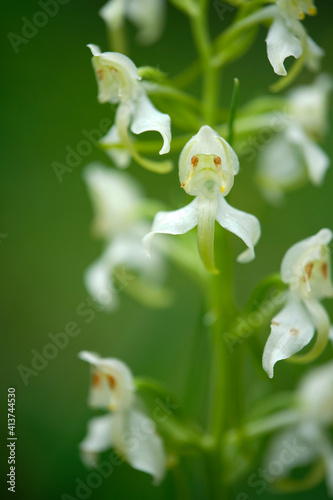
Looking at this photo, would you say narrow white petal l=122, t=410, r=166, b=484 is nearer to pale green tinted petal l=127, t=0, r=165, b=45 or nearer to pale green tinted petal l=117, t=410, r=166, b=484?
pale green tinted petal l=117, t=410, r=166, b=484

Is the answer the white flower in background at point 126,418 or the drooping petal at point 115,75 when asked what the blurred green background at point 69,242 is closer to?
the white flower in background at point 126,418

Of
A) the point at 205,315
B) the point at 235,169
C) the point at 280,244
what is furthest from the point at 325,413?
the point at 280,244

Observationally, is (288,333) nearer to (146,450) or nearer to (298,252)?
(298,252)

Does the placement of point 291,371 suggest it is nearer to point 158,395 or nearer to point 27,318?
point 158,395

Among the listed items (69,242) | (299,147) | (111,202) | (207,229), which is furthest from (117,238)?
(69,242)

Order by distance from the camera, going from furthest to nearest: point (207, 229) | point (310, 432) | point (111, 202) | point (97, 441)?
point (111, 202)
point (310, 432)
point (97, 441)
point (207, 229)

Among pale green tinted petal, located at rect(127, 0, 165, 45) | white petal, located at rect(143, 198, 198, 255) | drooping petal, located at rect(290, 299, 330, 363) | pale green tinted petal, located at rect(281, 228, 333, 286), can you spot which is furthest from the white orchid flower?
pale green tinted petal, located at rect(127, 0, 165, 45)

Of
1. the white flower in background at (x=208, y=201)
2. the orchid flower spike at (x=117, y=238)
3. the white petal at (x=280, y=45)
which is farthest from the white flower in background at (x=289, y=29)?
the orchid flower spike at (x=117, y=238)
